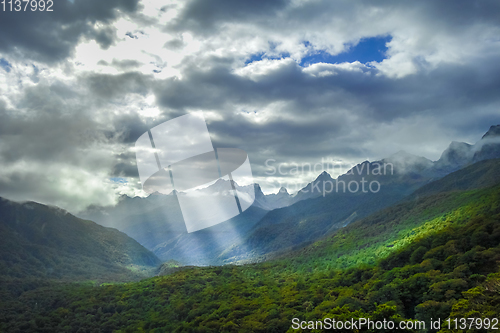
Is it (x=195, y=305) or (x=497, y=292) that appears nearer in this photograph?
(x=497, y=292)

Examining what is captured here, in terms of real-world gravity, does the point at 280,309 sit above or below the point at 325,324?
below

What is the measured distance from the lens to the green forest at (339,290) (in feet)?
130

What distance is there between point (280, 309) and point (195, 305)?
29.7m

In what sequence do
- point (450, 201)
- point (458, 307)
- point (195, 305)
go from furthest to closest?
point (450, 201)
point (195, 305)
point (458, 307)

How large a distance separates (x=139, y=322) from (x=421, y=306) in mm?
66953

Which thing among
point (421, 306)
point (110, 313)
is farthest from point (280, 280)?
point (421, 306)

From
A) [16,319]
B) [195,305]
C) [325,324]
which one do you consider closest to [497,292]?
[325,324]

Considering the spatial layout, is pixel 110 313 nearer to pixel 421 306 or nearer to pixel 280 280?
pixel 280 280

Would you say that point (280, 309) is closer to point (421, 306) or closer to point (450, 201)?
point (421, 306)

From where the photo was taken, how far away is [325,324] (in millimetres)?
33969

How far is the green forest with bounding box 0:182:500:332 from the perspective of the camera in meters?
39.6

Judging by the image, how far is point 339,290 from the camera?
56344mm

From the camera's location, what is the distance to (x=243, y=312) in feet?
195

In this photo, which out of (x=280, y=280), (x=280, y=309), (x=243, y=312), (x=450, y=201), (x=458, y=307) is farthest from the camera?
(x=450, y=201)
